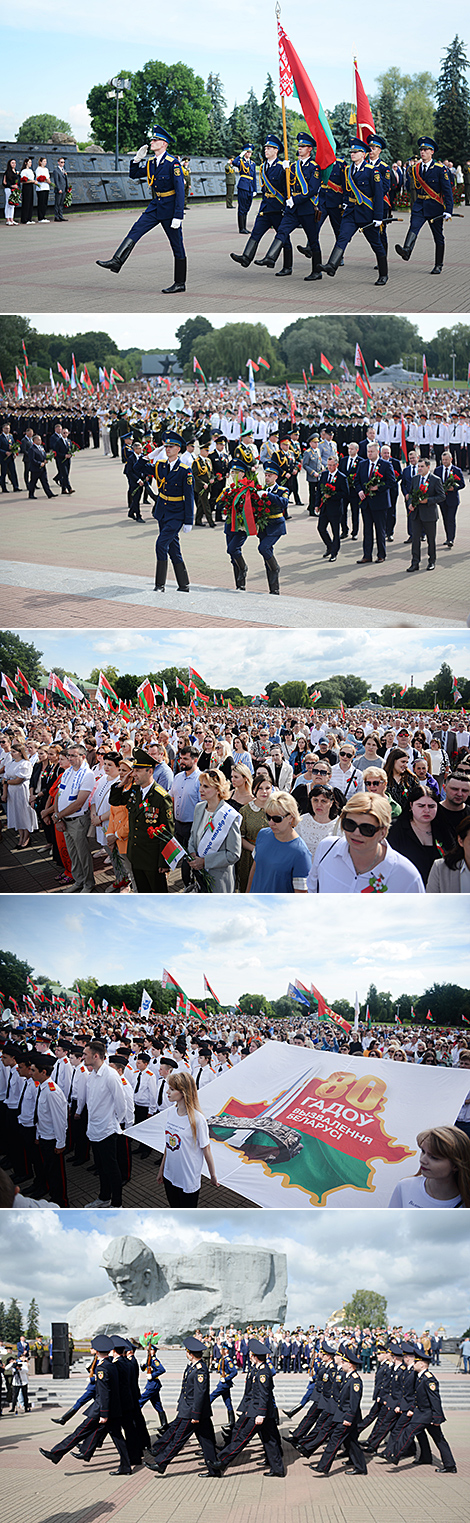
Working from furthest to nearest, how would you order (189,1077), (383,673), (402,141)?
(402,141) < (383,673) < (189,1077)

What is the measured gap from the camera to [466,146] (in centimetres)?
1115

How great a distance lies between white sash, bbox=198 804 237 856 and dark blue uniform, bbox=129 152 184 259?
5.14 meters

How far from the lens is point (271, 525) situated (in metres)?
9.86

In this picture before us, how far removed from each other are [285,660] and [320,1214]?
4.85m

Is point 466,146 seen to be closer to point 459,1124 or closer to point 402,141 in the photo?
point 402,141

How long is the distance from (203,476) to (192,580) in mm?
1129

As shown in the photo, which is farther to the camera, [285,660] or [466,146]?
[466,146]

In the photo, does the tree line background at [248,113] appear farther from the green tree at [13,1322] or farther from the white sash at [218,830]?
the green tree at [13,1322]

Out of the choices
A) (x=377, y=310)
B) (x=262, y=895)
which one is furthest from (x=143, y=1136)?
(x=377, y=310)

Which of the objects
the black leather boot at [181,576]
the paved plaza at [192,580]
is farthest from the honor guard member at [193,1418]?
the black leather boot at [181,576]

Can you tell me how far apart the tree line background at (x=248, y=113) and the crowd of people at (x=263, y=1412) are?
10.8 meters

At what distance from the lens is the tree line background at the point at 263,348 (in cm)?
953

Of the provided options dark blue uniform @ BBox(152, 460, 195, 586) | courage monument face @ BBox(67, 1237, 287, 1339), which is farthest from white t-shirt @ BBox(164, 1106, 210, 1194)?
dark blue uniform @ BBox(152, 460, 195, 586)

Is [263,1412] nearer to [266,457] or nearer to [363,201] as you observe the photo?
[266,457]
